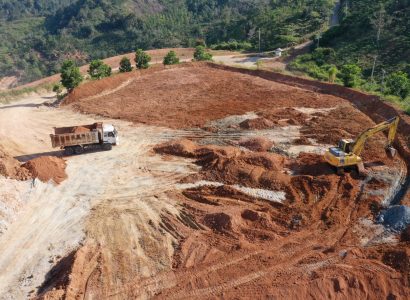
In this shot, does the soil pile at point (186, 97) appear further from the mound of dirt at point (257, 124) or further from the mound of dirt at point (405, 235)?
the mound of dirt at point (405, 235)

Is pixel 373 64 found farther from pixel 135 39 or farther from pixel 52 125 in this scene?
pixel 135 39

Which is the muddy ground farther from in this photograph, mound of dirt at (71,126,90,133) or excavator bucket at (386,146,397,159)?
mound of dirt at (71,126,90,133)

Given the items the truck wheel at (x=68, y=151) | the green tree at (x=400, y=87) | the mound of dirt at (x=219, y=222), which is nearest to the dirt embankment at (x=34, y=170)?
the truck wheel at (x=68, y=151)

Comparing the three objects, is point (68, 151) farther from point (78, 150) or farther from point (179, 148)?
point (179, 148)

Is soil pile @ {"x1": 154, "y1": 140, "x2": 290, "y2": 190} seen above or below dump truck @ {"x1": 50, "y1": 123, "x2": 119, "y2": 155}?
below

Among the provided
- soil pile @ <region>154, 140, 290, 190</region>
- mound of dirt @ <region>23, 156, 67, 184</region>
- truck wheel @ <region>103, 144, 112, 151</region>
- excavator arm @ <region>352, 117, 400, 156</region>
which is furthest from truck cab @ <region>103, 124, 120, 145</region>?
excavator arm @ <region>352, 117, 400, 156</region>
